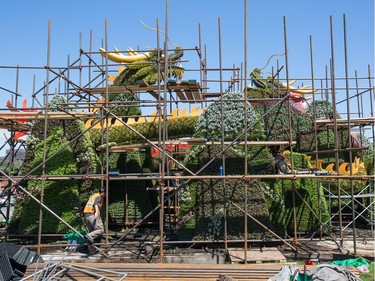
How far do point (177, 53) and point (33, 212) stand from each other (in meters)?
→ 7.11

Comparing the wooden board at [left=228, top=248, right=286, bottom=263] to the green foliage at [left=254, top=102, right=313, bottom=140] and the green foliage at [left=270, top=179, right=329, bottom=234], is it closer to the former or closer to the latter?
the green foliage at [left=270, top=179, right=329, bottom=234]

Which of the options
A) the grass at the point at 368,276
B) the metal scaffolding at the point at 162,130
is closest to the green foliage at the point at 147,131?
the metal scaffolding at the point at 162,130

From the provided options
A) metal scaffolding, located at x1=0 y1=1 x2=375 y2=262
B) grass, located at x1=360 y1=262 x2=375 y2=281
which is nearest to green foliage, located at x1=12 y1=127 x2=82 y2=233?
metal scaffolding, located at x1=0 y1=1 x2=375 y2=262

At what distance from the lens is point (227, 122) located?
1129cm

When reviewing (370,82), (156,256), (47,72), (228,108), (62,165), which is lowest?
(156,256)

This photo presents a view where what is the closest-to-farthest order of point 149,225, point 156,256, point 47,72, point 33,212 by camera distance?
point 156,256 < point 47,72 < point 33,212 < point 149,225

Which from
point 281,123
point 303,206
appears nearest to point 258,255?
point 303,206

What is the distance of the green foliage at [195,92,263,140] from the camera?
36.9ft

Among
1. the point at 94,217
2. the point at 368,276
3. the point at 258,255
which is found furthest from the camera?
the point at 94,217

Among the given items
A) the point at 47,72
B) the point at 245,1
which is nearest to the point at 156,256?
the point at 47,72

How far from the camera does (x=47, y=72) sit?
10.5 metres

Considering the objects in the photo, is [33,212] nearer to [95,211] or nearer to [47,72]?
[95,211]

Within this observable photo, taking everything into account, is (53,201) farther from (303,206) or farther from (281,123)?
(281,123)

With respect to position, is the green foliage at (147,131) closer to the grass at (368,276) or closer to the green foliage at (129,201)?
the green foliage at (129,201)
